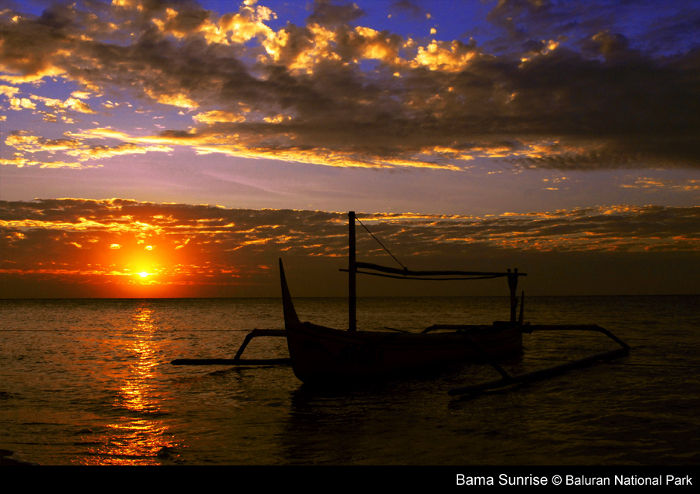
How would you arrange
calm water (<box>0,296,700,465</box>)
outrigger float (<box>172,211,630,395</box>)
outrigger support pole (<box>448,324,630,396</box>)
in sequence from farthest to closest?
outrigger float (<box>172,211,630,395</box>)
outrigger support pole (<box>448,324,630,396</box>)
calm water (<box>0,296,700,465</box>)

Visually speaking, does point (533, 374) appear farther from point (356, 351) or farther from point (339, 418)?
point (339, 418)

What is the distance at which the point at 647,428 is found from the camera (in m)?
11.4

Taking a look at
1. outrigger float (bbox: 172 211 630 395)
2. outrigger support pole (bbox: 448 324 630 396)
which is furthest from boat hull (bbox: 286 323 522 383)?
outrigger support pole (bbox: 448 324 630 396)

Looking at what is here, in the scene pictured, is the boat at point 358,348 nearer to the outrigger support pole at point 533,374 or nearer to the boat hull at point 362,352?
the boat hull at point 362,352

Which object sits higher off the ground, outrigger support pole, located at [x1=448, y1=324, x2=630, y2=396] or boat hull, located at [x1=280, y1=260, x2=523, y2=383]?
boat hull, located at [x1=280, y1=260, x2=523, y2=383]

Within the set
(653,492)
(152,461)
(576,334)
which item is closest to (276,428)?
(152,461)

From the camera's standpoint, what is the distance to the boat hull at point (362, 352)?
15602mm

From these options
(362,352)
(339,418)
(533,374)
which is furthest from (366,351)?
(533,374)

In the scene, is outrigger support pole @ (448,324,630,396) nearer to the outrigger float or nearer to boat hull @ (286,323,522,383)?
the outrigger float

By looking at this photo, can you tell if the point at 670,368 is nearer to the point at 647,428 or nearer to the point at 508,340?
the point at 508,340

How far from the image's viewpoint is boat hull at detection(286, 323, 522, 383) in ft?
51.2

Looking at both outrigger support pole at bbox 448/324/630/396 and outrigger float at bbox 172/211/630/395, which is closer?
outrigger support pole at bbox 448/324/630/396

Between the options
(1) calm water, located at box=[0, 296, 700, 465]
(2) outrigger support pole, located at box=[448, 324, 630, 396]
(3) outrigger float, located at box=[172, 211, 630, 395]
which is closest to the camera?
(1) calm water, located at box=[0, 296, 700, 465]

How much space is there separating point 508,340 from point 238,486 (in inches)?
869
